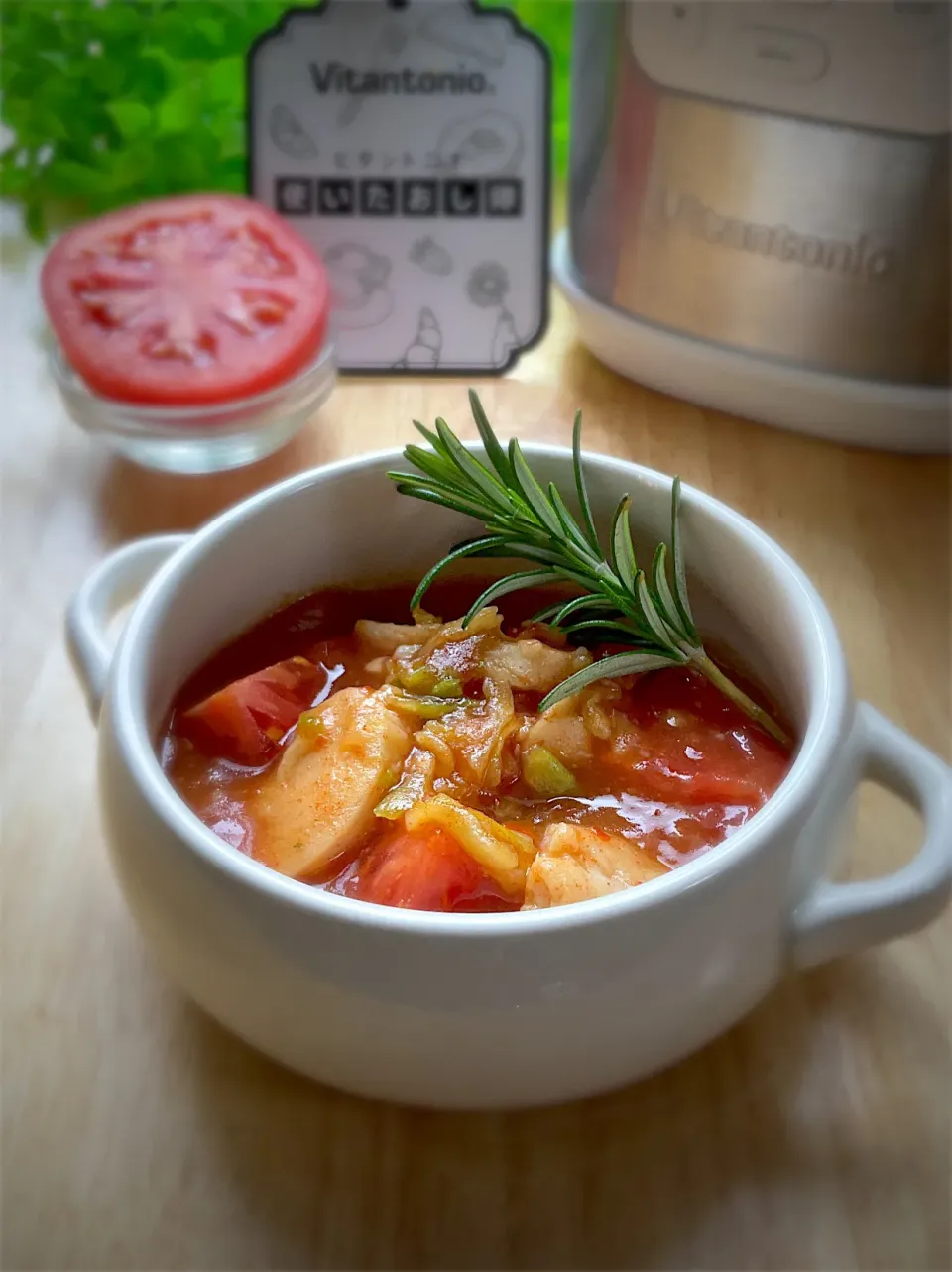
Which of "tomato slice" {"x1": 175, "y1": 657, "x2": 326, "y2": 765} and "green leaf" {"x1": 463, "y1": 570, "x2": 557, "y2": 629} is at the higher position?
"green leaf" {"x1": 463, "y1": 570, "x2": 557, "y2": 629}

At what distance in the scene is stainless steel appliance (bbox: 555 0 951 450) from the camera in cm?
87

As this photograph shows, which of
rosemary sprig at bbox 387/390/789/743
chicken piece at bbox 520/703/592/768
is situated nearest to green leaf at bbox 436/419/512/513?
rosemary sprig at bbox 387/390/789/743

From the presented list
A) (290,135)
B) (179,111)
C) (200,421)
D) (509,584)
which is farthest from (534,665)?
(179,111)

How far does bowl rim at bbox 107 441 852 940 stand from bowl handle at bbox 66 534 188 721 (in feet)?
0.16

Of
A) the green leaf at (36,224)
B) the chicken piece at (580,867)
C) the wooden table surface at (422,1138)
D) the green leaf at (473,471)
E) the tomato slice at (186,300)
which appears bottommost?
the wooden table surface at (422,1138)

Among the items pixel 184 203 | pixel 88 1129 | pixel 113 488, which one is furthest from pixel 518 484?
pixel 184 203

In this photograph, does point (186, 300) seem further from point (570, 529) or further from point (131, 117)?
point (570, 529)

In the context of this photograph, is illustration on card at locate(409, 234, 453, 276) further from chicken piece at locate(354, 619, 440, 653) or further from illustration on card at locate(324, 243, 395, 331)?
chicken piece at locate(354, 619, 440, 653)

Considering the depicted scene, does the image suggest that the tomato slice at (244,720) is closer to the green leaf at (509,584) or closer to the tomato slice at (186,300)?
the green leaf at (509,584)

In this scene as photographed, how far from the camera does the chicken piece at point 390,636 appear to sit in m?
0.68

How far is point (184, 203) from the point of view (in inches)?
46.5

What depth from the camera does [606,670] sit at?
1.97 ft

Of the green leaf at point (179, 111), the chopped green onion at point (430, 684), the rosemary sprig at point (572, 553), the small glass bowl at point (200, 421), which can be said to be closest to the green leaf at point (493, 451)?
the rosemary sprig at point (572, 553)

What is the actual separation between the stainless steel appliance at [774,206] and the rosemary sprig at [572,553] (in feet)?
1.33
